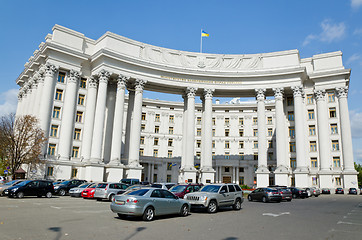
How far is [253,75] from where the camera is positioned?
47406 mm

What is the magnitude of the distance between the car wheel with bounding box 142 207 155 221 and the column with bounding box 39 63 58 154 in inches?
1151

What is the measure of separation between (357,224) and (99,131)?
3371 cm

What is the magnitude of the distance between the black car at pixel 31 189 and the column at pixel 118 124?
51.4ft

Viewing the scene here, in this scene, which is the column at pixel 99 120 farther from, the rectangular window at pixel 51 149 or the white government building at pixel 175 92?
the rectangular window at pixel 51 149

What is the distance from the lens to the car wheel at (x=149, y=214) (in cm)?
1289

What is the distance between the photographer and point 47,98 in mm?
38719

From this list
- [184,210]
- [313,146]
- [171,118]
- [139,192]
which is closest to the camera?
[139,192]

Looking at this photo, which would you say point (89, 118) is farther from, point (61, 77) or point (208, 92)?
point (208, 92)

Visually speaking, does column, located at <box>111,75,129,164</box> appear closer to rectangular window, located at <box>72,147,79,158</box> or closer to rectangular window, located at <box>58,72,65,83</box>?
rectangular window, located at <box>72,147,79,158</box>

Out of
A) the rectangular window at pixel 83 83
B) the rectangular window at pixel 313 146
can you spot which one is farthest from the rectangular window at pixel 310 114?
the rectangular window at pixel 83 83

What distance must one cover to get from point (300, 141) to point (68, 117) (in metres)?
34.6

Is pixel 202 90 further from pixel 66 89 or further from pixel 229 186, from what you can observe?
pixel 229 186

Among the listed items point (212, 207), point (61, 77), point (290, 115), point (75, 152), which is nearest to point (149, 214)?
point (212, 207)

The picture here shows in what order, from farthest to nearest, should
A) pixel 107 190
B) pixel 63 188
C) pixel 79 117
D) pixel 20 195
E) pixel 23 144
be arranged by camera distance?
1. pixel 79 117
2. pixel 23 144
3. pixel 63 188
4. pixel 107 190
5. pixel 20 195
